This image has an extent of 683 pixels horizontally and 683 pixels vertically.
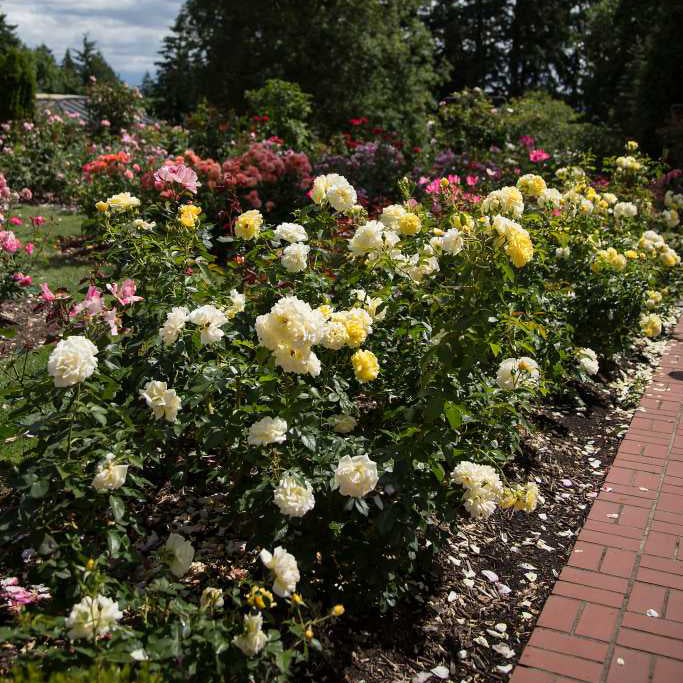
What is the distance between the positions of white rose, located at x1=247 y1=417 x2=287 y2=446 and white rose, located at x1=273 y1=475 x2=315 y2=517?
0.42 feet

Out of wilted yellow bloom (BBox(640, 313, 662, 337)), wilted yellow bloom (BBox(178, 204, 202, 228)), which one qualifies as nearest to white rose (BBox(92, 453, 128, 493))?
wilted yellow bloom (BBox(178, 204, 202, 228))

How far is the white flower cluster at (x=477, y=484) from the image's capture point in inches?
93.5

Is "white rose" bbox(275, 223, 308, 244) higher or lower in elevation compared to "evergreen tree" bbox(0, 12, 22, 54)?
lower

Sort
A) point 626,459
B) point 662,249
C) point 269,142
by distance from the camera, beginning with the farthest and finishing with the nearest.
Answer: point 269,142
point 662,249
point 626,459

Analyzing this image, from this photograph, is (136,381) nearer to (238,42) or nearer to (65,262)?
(65,262)

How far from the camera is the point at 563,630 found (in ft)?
8.32

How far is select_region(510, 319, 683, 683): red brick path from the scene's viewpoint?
2365 mm

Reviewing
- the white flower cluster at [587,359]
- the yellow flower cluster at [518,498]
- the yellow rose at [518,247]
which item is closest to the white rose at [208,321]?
the yellow rose at [518,247]

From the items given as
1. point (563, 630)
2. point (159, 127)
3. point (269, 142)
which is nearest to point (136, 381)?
point (563, 630)

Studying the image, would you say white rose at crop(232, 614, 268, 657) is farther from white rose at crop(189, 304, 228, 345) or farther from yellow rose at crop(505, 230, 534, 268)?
yellow rose at crop(505, 230, 534, 268)

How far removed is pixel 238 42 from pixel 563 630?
17094mm

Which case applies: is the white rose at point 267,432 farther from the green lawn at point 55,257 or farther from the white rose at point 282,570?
the green lawn at point 55,257

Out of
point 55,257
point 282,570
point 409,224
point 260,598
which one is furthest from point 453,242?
point 55,257

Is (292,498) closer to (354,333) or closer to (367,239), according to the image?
(354,333)
